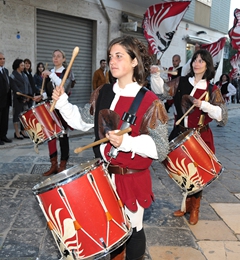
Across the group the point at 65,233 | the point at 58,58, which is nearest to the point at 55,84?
the point at 58,58

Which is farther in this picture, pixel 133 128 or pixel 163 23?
pixel 163 23

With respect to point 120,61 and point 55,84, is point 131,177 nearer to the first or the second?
point 120,61

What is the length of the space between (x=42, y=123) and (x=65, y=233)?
268 centimetres

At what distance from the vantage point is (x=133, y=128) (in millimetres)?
2125

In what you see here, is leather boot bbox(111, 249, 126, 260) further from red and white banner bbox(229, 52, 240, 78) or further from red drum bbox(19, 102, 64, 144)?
red and white banner bbox(229, 52, 240, 78)

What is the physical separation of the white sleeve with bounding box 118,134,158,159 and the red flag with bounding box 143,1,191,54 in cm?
682

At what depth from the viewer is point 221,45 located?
430 inches

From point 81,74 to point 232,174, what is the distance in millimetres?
7578

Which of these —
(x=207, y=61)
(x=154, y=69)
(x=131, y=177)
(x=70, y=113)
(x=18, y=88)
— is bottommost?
(x=131, y=177)

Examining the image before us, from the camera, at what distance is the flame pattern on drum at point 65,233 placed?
1.88 m

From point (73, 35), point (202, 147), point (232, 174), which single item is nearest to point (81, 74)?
point (73, 35)

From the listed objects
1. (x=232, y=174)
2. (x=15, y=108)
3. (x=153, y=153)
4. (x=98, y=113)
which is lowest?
(x=232, y=174)

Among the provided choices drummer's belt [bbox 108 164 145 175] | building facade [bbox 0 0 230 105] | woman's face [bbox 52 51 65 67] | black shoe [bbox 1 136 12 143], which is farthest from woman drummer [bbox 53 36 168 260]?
building facade [bbox 0 0 230 105]

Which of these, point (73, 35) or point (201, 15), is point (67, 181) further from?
point (201, 15)
